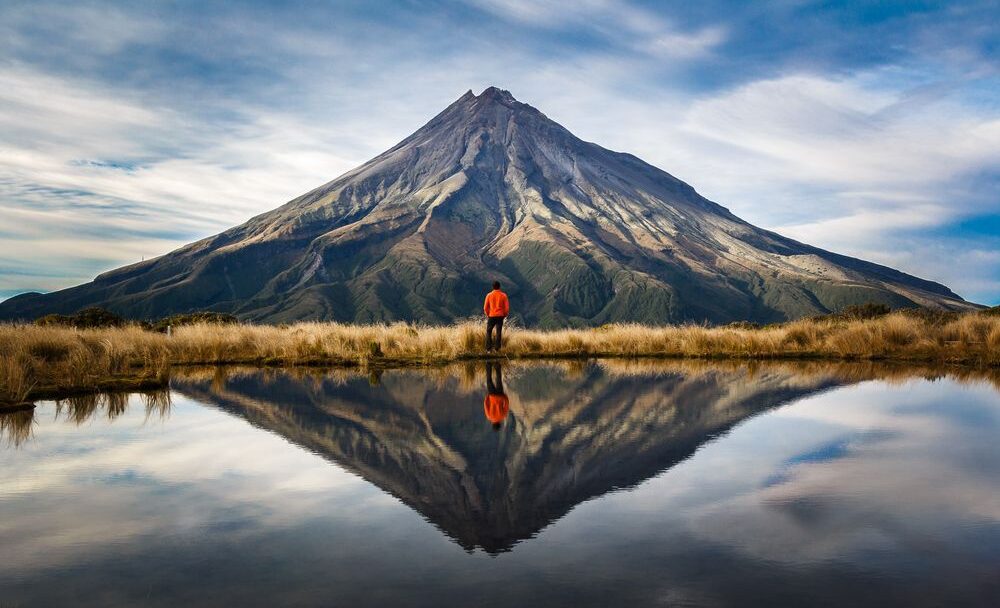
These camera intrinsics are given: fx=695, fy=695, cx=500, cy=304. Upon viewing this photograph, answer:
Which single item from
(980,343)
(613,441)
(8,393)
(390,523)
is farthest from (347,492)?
(980,343)

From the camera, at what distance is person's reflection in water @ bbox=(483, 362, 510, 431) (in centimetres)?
943

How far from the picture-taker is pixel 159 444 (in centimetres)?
791

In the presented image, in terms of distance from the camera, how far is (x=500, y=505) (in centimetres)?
539

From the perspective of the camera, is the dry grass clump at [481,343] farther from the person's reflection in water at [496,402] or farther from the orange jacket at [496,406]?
the orange jacket at [496,406]

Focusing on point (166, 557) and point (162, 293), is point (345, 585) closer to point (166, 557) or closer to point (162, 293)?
point (166, 557)

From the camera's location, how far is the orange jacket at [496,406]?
9.51 meters

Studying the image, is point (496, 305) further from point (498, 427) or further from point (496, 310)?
point (498, 427)

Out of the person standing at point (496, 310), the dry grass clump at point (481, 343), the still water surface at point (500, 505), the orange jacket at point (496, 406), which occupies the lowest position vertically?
the still water surface at point (500, 505)

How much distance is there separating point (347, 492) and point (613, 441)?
3273 mm

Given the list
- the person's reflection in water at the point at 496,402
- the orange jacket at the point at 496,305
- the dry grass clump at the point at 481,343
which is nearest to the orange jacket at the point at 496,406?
the person's reflection in water at the point at 496,402

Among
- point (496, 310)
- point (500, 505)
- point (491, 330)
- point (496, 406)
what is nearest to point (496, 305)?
point (496, 310)

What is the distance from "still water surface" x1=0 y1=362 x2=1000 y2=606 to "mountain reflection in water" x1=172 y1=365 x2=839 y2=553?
0.05 metres

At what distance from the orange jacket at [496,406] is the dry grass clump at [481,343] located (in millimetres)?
7485

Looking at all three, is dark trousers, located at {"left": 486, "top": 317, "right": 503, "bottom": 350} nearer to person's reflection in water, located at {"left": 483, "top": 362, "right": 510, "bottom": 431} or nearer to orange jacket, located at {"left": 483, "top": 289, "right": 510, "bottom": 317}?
orange jacket, located at {"left": 483, "top": 289, "right": 510, "bottom": 317}
